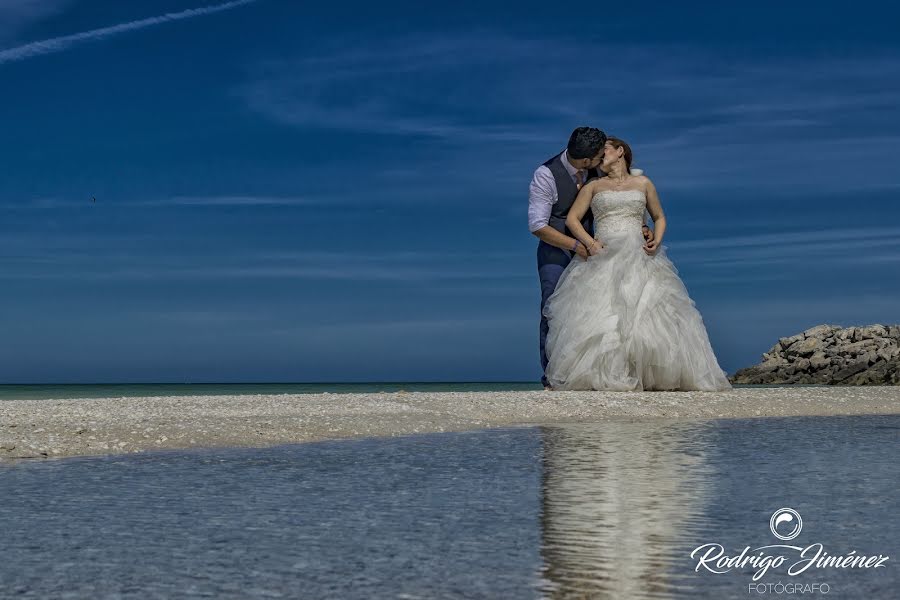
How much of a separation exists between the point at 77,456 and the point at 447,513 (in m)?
3.49

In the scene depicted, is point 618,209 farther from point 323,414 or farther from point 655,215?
point 323,414

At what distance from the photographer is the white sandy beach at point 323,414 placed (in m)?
7.92

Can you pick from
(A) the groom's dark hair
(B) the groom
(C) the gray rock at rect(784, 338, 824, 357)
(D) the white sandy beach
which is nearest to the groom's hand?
(B) the groom

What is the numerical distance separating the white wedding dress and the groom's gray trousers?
15.6 inches

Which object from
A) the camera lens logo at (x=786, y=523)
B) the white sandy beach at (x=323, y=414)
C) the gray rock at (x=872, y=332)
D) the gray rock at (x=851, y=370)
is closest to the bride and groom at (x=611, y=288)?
the white sandy beach at (x=323, y=414)

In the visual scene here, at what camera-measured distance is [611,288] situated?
46.1 feet

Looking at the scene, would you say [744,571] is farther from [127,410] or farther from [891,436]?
[127,410]

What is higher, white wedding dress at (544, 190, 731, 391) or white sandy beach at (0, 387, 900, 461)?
white wedding dress at (544, 190, 731, 391)

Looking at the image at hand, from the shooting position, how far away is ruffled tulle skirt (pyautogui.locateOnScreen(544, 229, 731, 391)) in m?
13.9

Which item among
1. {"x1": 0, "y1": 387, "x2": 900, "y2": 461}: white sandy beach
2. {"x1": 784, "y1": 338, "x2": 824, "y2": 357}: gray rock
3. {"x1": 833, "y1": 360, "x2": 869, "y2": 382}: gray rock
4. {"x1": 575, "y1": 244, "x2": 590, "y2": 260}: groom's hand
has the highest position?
{"x1": 575, "y1": 244, "x2": 590, "y2": 260}: groom's hand

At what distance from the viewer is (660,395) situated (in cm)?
1284

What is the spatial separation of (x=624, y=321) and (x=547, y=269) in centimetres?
159

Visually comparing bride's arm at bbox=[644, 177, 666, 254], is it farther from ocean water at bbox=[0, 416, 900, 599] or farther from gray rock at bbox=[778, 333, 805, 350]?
gray rock at bbox=[778, 333, 805, 350]

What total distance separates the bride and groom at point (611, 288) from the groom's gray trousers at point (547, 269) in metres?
0.20
